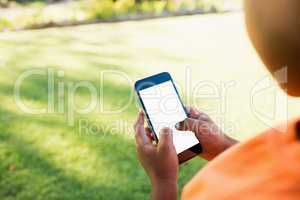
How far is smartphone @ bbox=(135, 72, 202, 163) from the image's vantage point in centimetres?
119

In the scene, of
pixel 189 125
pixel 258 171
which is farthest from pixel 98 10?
pixel 258 171

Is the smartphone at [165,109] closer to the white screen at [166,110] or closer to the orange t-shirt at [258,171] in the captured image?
the white screen at [166,110]

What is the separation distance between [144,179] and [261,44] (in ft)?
5.37

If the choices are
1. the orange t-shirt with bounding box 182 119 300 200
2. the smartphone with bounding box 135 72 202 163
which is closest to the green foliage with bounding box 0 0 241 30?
the smartphone with bounding box 135 72 202 163

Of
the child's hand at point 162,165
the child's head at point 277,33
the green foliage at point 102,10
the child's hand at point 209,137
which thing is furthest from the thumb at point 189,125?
the green foliage at point 102,10

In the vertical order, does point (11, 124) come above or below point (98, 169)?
above

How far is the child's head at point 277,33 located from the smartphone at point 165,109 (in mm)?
645

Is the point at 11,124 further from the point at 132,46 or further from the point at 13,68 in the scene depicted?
the point at 132,46

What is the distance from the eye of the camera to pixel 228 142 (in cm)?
105

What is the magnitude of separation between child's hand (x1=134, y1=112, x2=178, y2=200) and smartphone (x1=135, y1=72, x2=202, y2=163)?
0.18m

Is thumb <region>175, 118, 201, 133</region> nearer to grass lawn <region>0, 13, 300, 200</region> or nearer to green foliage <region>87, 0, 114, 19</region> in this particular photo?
grass lawn <region>0, 13, 300, 200</region>

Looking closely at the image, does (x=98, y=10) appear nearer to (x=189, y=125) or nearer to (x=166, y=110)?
(x=166, y=110)

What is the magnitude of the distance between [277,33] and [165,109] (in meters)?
0.87

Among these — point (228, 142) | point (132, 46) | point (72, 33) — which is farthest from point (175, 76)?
point (228, 142)
